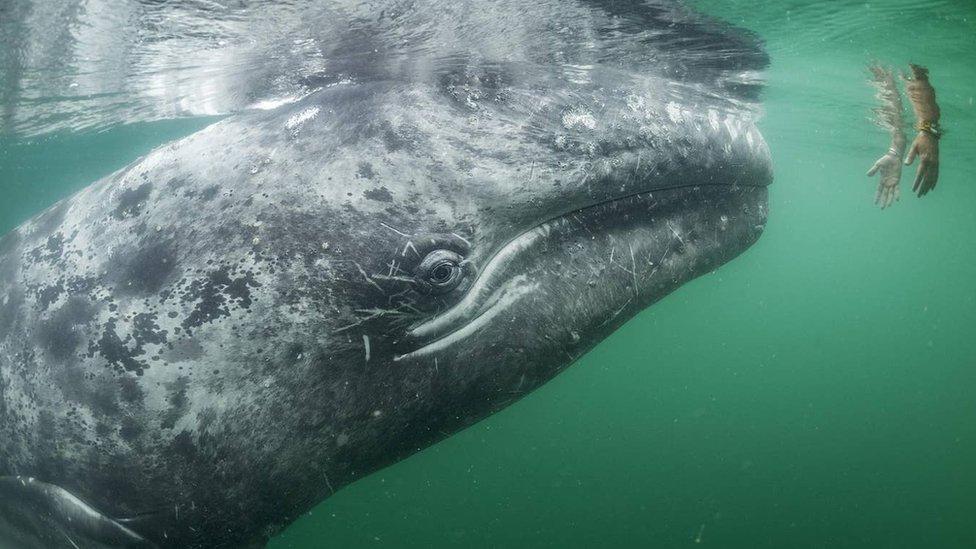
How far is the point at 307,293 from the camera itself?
272cm

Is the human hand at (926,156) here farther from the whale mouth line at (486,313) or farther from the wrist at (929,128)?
the whale mouth line at (486,313)

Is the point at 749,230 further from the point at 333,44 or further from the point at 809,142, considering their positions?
the point at 809,142

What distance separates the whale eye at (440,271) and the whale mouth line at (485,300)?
5.3 inches

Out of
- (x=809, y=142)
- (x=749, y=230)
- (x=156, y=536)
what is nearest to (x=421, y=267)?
(x=156, y=536)

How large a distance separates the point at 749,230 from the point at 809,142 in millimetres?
27239

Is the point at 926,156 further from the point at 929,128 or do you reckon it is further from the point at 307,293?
the point at 307,293

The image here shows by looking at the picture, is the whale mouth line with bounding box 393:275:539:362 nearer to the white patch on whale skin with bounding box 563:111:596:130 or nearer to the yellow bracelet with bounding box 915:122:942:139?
the white patch on whale skin with bounding box 563:111:596:130

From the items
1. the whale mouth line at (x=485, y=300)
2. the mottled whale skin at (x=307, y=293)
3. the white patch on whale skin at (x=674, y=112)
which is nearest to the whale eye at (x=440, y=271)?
the mottled whale skin at (x=307, y=293)

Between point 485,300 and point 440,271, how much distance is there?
321 millimetres

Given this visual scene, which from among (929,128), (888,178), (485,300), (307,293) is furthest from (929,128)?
(307,293)

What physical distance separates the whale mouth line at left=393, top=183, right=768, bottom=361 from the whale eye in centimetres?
14

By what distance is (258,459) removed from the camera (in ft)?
8.87

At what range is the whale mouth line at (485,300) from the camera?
3.03 m

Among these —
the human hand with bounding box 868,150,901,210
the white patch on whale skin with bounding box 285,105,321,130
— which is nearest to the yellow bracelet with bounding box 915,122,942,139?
the human hand with bounding box 868,150,901,210
